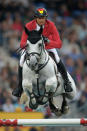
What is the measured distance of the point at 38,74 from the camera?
921 cm

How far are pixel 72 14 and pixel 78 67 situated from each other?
3173mm

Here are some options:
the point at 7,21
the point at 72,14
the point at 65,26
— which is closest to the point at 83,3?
the point at 72,14

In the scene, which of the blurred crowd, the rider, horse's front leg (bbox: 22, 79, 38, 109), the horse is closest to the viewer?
the horse

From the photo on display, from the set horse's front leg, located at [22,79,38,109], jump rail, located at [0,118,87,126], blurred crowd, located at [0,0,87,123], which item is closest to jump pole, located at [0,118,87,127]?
jump rail, located at [0,118,87,126]

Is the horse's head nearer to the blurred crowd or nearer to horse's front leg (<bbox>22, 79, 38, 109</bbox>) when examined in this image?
horse's front leg (<bbox>22, 79, 38, 109</bbox>)

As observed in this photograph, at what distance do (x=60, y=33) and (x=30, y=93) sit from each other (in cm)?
699

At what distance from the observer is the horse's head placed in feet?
28.4

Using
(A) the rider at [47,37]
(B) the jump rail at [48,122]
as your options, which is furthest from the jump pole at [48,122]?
(A) the rider at [47,37]

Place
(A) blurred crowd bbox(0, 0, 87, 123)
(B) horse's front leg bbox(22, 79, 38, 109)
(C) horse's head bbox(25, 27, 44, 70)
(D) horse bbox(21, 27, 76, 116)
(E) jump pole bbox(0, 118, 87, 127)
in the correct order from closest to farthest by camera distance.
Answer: (E) jump pole bbox(0, 118, 87, 127)
(C) horse's head bbox(25, 27, 44, 70)
(D) horse bbox(21, 27, 76, 116)
(B) horse's front leg bbox(22, 79, 38, 109)
(A) blurred crowd bbox(0, 0, 87, 123)

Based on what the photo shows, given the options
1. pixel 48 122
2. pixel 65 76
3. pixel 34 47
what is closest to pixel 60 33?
pixel 65 76

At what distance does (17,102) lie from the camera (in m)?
13.3

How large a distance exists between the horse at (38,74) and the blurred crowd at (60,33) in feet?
12.1

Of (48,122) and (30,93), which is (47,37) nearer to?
(30,93)

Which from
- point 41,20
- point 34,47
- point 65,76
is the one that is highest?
point 41,20
